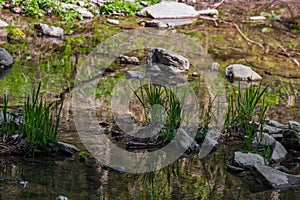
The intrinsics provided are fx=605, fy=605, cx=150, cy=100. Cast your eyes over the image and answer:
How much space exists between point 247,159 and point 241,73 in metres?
3.73

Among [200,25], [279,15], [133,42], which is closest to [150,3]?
[200,25]

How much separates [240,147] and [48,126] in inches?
66.4

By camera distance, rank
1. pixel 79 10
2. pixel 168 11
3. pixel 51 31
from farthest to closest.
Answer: pixel 168 11
pixel 79 10
pixel 51 31

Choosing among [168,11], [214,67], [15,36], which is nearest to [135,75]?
[214,67]

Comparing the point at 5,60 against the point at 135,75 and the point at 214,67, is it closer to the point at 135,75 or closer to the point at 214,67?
the point at 135,75

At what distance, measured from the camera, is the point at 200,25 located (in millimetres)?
12391

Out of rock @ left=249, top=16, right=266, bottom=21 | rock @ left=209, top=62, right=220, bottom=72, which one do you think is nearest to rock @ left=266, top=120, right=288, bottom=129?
rock @ left=209, top=62, right=220, bottom=72

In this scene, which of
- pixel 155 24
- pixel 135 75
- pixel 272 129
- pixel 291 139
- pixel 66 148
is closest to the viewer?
pixel 66 148

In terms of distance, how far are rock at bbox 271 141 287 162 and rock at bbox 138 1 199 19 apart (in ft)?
26.6

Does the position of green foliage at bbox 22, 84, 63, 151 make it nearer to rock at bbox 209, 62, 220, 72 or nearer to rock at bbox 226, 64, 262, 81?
rock at bbox 226, 64, 262, 81

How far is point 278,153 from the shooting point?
4902 mm

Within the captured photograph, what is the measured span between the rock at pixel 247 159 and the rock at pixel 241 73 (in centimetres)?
356

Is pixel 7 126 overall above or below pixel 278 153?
above

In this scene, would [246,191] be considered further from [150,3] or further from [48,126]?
[150,3]
